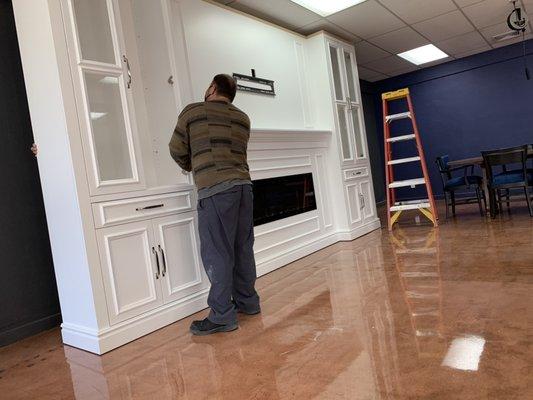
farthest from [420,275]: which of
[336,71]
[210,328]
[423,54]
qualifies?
[423,54]

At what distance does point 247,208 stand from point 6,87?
6.24ft

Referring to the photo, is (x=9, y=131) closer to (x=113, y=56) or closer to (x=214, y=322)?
(x=113, y=56)

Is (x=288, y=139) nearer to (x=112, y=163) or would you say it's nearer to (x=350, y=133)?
(x=350, y=133)

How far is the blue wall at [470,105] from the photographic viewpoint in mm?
7238

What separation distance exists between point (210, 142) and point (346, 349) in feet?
4.36

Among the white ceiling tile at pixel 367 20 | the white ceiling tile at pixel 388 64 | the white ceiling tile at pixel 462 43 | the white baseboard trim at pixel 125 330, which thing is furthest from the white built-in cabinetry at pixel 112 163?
the white ceiling tile at pixel 462 43

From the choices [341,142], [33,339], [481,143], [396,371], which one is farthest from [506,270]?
[481,143]

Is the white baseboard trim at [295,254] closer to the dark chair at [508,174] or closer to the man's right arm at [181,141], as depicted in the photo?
the man's right arm at [181,141]

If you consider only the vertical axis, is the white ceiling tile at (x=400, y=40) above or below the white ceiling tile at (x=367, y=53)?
below

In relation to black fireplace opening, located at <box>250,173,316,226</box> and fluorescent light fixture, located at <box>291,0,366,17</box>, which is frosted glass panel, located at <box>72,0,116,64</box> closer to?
black fireplace opening, located at <box>250,173,316,226</box>

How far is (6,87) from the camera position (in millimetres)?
2838

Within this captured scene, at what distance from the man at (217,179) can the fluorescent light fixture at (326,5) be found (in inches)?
92.2

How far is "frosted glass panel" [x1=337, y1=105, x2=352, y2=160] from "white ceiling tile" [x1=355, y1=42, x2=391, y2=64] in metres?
1.33

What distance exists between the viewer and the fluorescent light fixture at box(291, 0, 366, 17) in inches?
169
